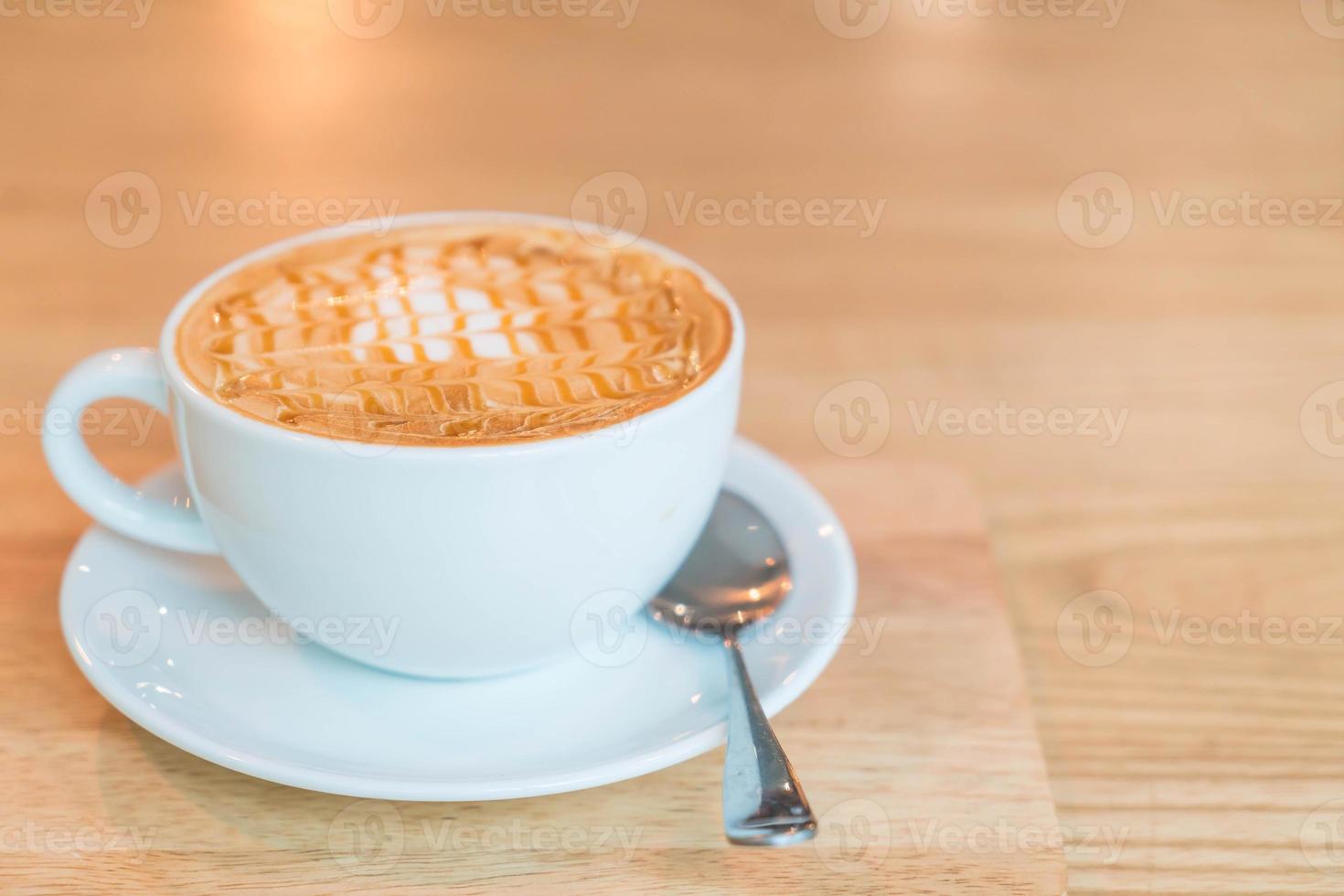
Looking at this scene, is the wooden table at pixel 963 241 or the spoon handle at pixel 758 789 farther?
the wooden table at pixel 963 241

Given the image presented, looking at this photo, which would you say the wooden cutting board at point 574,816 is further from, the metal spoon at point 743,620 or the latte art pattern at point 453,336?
the latte art pattern at point 453,336

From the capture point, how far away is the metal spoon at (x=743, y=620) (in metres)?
0.55

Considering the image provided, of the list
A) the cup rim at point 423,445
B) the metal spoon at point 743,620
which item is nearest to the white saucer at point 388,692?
the metal spoon at point 743,620

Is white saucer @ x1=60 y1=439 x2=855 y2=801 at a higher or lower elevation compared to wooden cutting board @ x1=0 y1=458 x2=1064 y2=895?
higher

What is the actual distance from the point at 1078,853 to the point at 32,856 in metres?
0.54

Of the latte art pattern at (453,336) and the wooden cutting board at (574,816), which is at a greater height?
the latte art pattern at (453,336)

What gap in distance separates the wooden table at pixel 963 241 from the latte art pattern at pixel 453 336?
21cm

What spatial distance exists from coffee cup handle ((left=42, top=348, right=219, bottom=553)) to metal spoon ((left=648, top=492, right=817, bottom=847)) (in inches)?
10.6

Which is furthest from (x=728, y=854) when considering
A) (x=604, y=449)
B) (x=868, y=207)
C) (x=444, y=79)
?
(x=444, y=79)

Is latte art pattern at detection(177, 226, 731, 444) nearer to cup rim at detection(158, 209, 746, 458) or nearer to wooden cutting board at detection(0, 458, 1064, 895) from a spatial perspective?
cup rim at detection(158, 209, 746, 458)

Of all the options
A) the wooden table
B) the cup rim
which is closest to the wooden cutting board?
the wooden table

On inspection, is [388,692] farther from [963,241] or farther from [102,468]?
[963,241]

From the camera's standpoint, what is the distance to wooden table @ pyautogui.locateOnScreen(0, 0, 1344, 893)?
80 cm

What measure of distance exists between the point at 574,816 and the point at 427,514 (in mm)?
169
